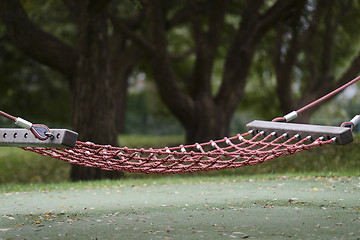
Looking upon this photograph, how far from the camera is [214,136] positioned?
38.9 feet

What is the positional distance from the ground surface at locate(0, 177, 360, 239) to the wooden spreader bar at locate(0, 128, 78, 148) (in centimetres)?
58

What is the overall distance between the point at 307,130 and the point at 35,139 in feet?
5.90

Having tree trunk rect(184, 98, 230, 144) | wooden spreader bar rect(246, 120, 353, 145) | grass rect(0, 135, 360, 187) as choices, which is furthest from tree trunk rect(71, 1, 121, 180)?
wooden spreader bar rect(246, 120, 353, 145)

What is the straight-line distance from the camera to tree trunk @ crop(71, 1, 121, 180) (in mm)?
8602

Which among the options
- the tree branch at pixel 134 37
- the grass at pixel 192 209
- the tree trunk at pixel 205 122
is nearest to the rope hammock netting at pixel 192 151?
the grass at pixel 192 209

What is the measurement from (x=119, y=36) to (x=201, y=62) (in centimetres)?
376

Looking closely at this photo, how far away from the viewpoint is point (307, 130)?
409 centimetres

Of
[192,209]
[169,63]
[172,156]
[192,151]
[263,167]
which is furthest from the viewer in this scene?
[169,63]

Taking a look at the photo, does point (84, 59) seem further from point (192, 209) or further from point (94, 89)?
point (192, 209)

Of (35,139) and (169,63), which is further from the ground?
(169,63)

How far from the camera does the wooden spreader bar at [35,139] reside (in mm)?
3580

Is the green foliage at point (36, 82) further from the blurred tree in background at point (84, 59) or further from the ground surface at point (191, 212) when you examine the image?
the ground surface at point (191, 212)

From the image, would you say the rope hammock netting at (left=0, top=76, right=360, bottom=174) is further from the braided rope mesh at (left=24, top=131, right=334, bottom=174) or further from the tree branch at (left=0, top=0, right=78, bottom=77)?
the tree branch at (left=0, top=0, right=78, bottom=77)

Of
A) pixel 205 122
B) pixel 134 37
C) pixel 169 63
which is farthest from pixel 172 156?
pixel 205 122
